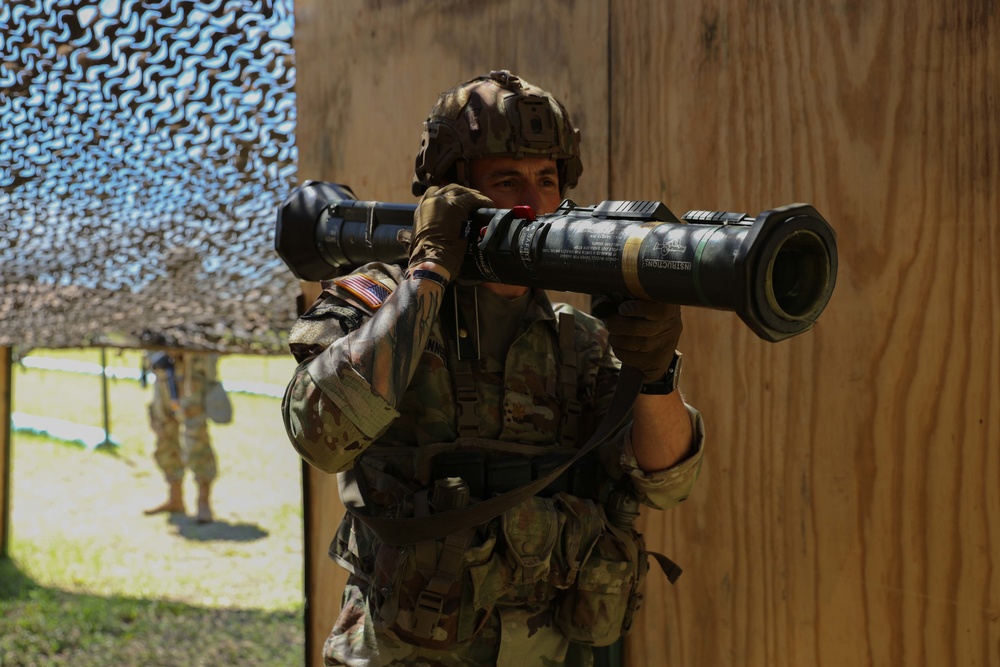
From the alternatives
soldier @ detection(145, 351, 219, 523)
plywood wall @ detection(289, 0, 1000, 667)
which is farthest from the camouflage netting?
soldier @ detection(145, 351, 219, 523)

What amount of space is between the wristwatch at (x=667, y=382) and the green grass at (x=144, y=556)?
3.17 meters

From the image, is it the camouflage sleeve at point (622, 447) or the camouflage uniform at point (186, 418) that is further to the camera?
the camouflage uniform at point (186, 418)

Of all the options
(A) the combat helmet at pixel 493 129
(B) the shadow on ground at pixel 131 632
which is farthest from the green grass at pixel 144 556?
(A) the combat helmet at pixel 493 129

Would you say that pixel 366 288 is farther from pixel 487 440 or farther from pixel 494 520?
pixel 494 520

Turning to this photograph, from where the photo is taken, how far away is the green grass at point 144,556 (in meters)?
4.43

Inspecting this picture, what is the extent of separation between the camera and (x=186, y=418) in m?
6.91

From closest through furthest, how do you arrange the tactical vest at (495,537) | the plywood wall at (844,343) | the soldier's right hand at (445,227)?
the soldier's right hand at (445,227)
the tactical vest at (495,537)
the plywood wall at (844,343)

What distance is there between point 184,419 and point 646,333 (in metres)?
5.97

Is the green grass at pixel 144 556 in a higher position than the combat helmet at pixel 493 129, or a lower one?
lower

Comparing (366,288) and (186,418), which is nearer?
(366,288)

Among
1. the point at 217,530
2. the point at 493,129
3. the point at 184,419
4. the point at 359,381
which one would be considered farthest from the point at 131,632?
the point at 493,129

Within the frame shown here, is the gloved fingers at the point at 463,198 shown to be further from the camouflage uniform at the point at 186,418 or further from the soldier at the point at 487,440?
the camouflage uniform at the point at 186,418

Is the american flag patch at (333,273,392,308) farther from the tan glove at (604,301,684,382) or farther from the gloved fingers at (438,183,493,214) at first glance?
the tan glove at (604,301,684,382)

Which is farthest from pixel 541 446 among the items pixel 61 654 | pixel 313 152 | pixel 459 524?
pixel 61 654
